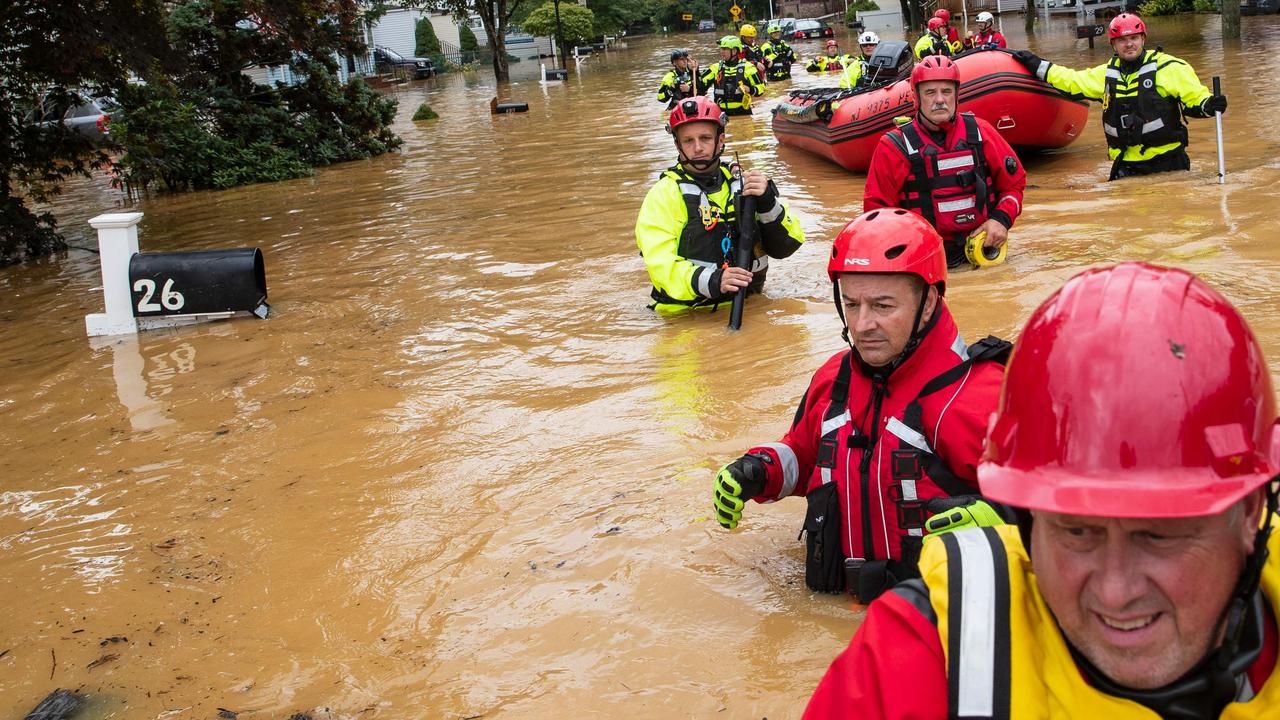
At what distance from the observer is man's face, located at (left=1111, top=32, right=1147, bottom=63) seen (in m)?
10.7

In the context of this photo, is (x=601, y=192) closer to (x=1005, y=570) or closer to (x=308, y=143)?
(x=308, y=143)

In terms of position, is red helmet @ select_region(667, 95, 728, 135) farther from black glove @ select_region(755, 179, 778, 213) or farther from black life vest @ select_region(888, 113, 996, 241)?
black life vest @ select_region(888, 113, 996, 241)

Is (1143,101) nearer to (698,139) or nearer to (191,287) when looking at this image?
(698,139)

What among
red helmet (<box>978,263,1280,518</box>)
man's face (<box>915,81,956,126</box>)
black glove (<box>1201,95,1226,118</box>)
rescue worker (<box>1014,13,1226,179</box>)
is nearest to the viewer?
red helmet (<box>978,263,1280,518</box>)

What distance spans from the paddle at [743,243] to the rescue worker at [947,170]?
93 cm

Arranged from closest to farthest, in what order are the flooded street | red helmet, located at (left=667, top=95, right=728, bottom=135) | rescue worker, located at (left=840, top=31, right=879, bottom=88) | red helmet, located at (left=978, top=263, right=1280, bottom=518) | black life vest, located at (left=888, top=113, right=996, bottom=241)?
red helmet, located at (left=978, top=263, right=1280, bottom=518) < the flooded street < red helmet, located at (left=667, top=95, right=728, bottom=135) < black life vest, located at (left=888, top=113, right=996, bottom=241) < rescue worker, located at (left=840, top=31, right=879, bottom=88)

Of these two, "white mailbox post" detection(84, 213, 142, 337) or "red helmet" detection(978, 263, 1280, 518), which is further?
"white mailbox post" detection(84, 213, 142, 337)

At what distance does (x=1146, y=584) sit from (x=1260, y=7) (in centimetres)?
3357

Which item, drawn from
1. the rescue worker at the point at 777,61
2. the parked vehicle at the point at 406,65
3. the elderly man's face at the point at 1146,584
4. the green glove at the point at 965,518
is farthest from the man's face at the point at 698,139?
the parked vehicle at the point at 406,65

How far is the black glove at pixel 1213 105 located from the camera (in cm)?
1005

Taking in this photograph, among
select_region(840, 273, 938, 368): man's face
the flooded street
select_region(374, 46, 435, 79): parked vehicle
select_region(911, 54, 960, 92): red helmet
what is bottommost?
the flooded street

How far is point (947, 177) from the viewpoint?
27.4 feet

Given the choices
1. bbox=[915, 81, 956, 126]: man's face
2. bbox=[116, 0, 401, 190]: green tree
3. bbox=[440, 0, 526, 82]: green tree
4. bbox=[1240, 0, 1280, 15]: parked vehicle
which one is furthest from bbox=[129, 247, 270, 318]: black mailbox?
bbox=[440, 0, 526, 82]: green tree

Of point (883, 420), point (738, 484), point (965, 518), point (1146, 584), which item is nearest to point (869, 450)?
point (883, 420)
